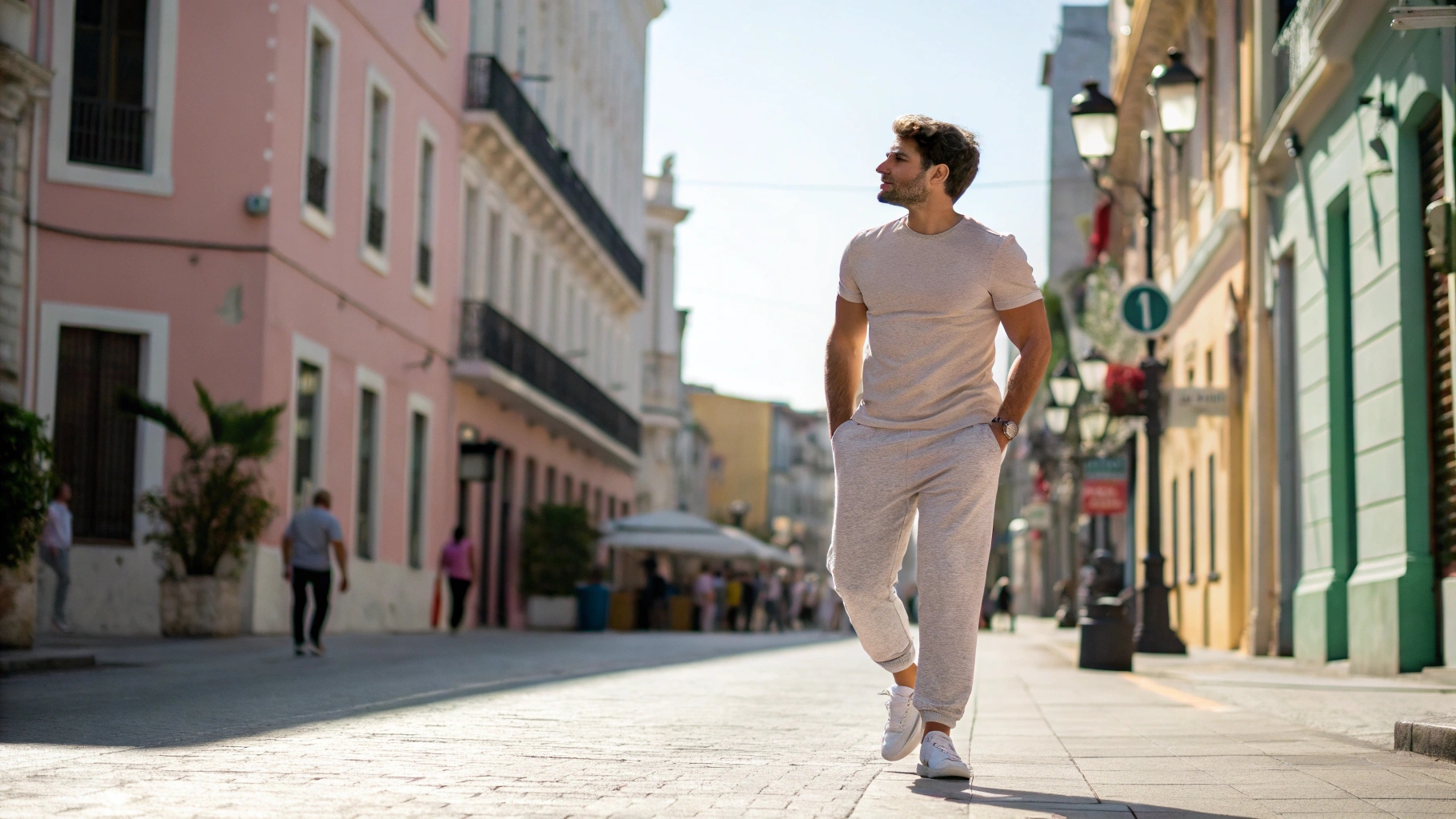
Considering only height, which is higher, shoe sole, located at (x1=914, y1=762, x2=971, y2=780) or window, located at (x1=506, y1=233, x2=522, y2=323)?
window, located at (x1=506, y1=233, x2=522, y2=323)

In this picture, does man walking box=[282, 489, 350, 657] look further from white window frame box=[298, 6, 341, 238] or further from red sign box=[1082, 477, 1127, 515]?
red sign box=[1082, 477, 1127, 515]

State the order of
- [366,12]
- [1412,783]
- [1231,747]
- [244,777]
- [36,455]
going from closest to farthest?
1. [244,777]
2. [1412,783]
3. [1231,747]
4. [36,455]
5. [366,12]

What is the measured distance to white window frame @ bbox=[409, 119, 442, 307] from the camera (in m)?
29.9

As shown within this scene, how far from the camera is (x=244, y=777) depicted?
596 cm

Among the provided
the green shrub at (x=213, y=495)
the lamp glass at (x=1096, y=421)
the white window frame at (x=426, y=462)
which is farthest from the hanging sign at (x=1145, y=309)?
the white window frame at (x=426, y=462)

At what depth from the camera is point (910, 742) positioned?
6426 mm

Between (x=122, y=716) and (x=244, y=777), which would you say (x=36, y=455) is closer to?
(x=122, y=716)

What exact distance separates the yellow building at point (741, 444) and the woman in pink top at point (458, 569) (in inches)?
3324

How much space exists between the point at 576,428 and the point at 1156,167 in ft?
46.1

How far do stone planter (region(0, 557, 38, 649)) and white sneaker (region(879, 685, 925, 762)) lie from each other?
1074cm

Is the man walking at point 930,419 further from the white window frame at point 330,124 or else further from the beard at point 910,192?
the white window frame at point 330,124

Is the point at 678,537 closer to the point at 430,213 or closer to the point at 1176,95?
the point at 430,213

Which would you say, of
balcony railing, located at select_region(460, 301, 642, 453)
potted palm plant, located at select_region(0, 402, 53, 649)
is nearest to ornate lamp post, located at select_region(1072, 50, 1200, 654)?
potted palm plant, located at select_region(0, 402, 53, 649)

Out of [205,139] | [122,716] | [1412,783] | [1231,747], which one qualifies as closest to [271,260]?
[205,139]
